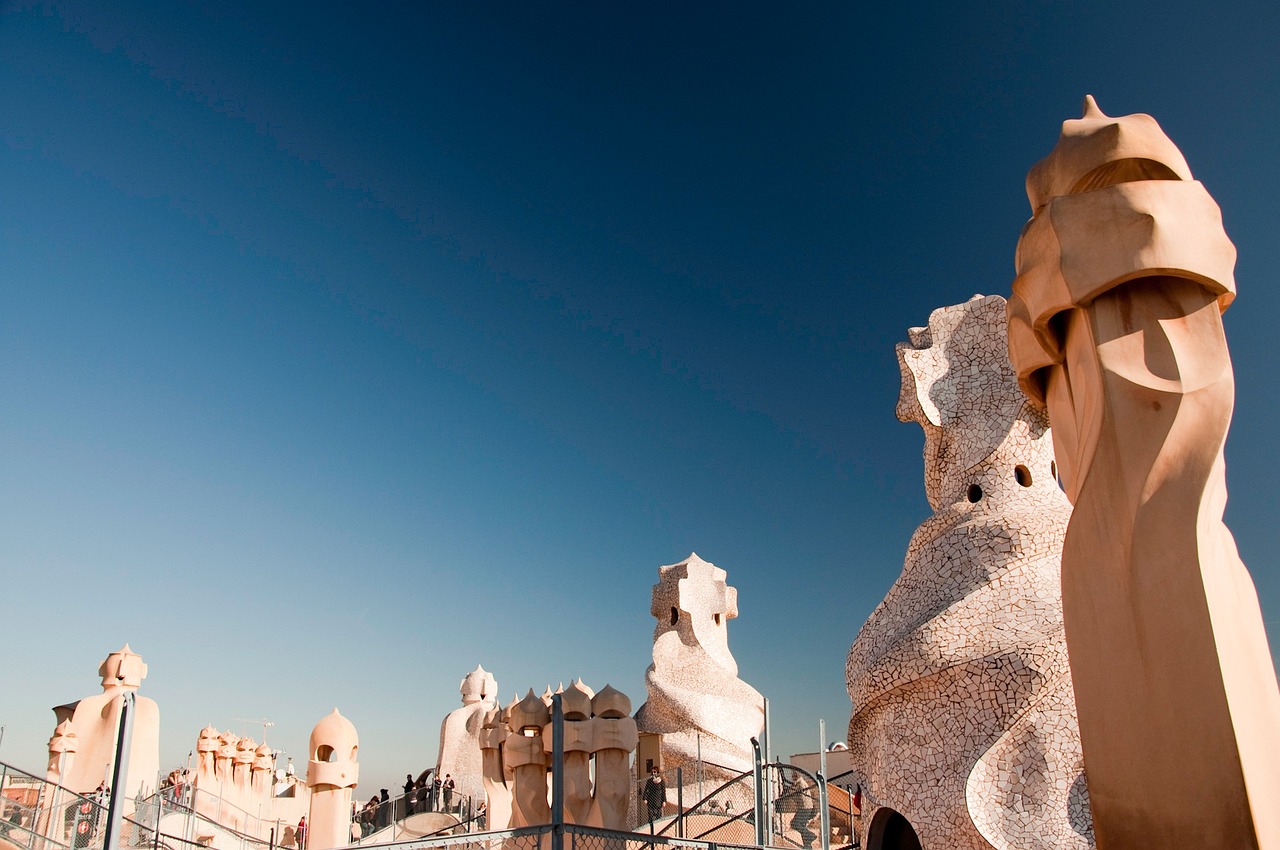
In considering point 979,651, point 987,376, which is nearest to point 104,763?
point 979,651

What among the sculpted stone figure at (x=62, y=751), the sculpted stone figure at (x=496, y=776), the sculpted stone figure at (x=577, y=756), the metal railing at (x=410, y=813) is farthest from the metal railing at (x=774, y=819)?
the sculpted stone figure at (x=62, y=751)

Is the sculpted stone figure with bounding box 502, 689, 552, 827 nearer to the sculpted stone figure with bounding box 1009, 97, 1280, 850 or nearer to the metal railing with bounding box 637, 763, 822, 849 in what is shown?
the metal railing with bounding box 637, 763, 822, 849

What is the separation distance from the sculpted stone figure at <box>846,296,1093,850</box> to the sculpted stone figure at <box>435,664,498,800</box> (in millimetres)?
14855

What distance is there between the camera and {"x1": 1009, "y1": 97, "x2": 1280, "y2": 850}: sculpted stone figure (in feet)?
10.9

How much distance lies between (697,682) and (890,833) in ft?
29.8

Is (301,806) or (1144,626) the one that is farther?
(301,806)

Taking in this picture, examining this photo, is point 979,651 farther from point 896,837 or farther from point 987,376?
point 987,376

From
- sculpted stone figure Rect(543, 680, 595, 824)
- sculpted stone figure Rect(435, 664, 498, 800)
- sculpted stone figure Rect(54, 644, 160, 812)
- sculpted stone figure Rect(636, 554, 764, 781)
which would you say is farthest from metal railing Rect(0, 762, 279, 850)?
sculpted stone figure Rect(435, 664, 498, 800)

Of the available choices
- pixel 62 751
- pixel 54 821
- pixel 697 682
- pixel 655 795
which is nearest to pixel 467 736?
pixel 697 682

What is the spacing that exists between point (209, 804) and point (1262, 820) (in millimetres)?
15658

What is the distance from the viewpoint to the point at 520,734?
310 inches

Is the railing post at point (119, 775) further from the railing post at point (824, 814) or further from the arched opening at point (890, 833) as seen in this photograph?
the arched opening at point (890, 833)

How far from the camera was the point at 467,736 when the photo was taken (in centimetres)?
2162

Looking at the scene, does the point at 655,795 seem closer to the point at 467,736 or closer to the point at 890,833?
the point at 890,833
